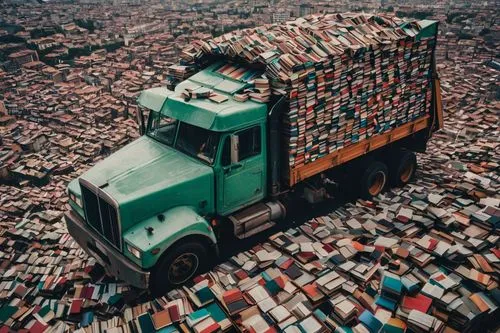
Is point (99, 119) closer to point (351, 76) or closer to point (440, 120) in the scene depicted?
point (351, 76)

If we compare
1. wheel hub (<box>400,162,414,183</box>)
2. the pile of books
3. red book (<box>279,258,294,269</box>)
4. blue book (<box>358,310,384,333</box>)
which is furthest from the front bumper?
wheel hub (<box>400,162,414,183</box>)

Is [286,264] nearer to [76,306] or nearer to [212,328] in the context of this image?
[212,328]

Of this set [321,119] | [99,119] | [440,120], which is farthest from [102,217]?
[99,119]

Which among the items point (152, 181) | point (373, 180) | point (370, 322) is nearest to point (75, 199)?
point (152, 181)

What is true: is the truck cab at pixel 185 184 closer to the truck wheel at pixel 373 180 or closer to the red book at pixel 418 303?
the truck wheel at pixel 373 180

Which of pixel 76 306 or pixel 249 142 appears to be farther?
pixel 249 142

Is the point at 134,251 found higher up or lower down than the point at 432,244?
higher up
